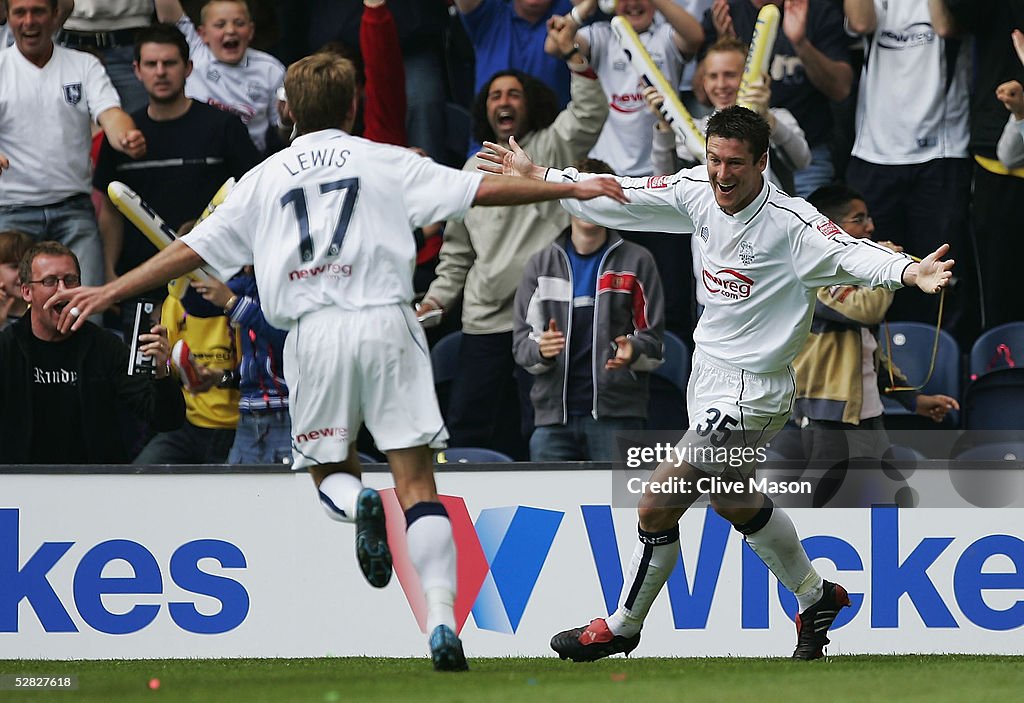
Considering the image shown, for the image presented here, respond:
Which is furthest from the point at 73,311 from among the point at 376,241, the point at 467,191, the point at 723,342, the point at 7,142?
the point at 7,142

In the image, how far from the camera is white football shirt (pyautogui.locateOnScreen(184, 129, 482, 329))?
601cm

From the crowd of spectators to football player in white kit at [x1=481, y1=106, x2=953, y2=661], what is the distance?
1717 millimetres

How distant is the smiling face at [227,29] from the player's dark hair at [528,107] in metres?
1.86

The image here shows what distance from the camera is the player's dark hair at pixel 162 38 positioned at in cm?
977

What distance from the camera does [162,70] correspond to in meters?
9.80

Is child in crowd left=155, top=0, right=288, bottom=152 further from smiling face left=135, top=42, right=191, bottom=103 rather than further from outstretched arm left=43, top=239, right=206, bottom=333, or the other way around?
outstretched arm left=43, top=239, right=206, bottom=333

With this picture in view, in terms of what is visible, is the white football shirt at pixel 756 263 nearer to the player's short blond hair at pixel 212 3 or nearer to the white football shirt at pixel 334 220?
the white football shirt at pixel 334 220

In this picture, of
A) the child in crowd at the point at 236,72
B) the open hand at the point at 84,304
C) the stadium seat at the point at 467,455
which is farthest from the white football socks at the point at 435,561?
the child in crowd at the point at 236,72

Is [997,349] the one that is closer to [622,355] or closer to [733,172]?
[622,355]

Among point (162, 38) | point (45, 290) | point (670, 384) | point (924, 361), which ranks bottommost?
point (670, 384)

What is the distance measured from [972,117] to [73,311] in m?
6.24

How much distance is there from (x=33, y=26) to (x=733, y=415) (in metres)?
5.61

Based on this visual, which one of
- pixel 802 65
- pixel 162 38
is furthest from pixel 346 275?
pixel 802 65

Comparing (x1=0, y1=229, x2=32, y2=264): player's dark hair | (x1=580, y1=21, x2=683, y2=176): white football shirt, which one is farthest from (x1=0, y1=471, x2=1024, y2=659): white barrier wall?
(x1=580, y1=21, x2=683, y2=176): white football shirt
